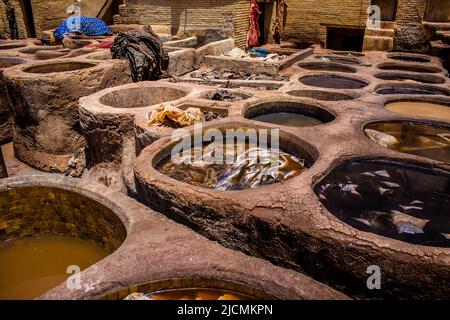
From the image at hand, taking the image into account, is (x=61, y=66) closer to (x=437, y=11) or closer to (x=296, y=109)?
(x=296, y=109)

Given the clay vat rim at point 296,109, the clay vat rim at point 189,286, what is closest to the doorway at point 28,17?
the clay vat rim at point 296,109

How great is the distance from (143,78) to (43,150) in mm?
2629

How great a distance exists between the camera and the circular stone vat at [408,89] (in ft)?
24.3

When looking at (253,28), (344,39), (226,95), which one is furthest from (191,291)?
(344,39)

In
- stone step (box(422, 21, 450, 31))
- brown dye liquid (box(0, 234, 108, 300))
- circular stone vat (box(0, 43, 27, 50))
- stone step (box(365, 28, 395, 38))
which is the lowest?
brown dye liquid (box(0, 234, 108, 300))

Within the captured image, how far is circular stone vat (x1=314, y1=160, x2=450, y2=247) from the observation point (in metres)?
2.99

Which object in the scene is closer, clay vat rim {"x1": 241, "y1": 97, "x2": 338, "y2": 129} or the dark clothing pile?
clay vat rim {"x1": 241, "y1": 97, "x2": 338, "y2": 129}

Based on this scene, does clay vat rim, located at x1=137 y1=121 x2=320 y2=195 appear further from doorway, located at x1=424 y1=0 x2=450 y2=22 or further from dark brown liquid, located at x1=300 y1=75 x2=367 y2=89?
doorway, located at x1=424 y1=0 x2=450 y2=22

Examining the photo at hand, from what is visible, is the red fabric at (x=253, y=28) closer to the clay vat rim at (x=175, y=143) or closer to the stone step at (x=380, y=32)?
the stone step at (x=380, y=32)

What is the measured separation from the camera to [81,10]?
1475cm

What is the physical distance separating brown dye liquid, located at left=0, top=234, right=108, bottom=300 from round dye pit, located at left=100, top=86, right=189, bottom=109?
393 cm

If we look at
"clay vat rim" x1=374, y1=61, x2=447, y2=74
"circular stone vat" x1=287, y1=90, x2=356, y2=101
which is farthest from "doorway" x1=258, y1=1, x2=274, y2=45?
"circular stone vat" x1=287, y1=90, x2=356, y2=101

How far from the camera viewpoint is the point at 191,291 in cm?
229

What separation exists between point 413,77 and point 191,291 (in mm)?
8365
